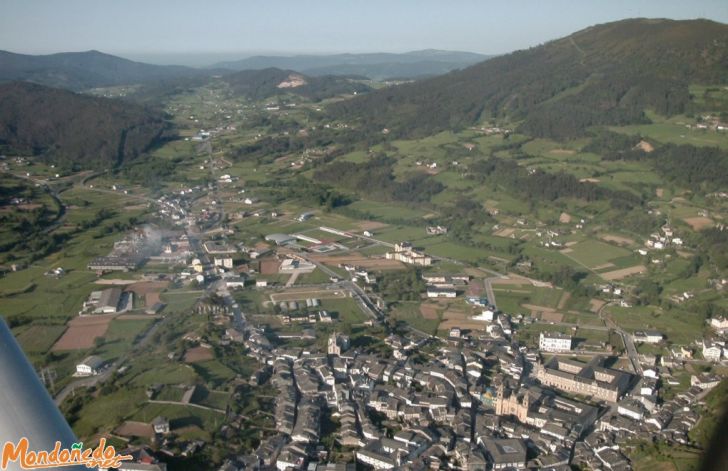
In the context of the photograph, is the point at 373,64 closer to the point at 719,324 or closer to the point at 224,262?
the point at 224,262

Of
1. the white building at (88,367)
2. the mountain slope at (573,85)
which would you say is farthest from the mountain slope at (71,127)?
the white building at (88,367)

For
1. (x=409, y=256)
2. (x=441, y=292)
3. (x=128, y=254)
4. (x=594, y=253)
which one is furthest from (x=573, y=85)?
(x=128, y=254)

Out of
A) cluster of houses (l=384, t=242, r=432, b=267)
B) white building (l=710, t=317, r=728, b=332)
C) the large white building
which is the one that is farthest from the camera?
cluster of houses (l=384, t=242, r=432, b=267)

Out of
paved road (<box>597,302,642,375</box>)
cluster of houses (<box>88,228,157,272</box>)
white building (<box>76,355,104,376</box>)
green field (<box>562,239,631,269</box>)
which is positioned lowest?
paved road (<box>597,302,642,375</box>)

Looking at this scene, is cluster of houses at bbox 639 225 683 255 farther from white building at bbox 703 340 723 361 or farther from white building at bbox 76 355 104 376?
white building at bbox 76 355 104 376

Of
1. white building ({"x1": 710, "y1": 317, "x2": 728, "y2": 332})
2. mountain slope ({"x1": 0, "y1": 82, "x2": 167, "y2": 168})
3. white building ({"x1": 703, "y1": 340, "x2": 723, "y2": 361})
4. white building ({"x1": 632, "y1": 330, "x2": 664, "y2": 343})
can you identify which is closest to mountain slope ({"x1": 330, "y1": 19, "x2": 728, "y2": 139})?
mountain slope ({"x1": 0, "y1": 82, "x2": 167, "y2": 168})

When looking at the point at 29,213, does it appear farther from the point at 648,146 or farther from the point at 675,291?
the point at 648,146
